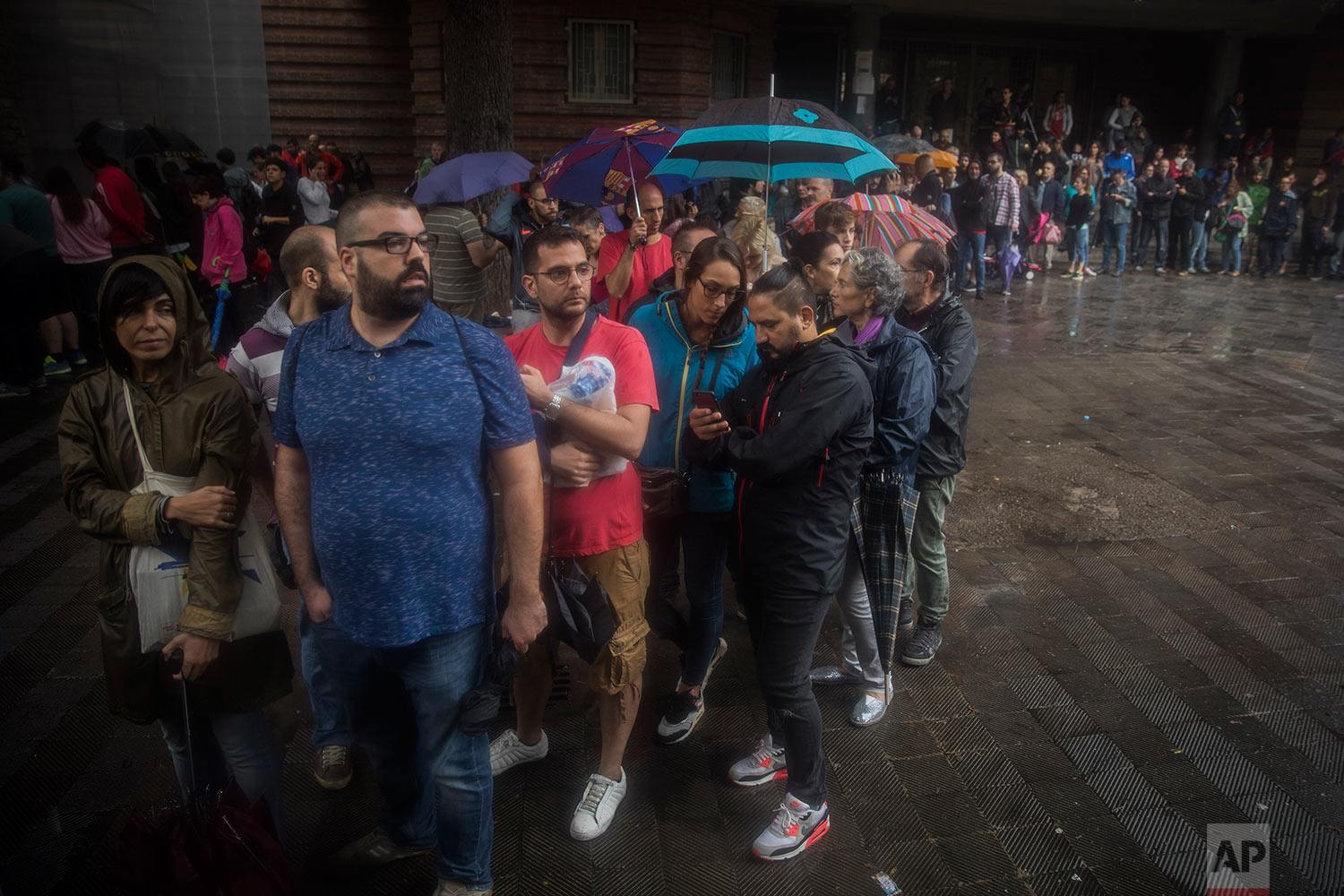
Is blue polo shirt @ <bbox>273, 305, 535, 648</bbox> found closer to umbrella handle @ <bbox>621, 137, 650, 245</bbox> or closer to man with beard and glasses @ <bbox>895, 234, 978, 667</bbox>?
man with beard and glasses @ <bbox>895, 234, 978, 667</bbox>

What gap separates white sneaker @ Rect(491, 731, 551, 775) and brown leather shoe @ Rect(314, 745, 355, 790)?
53 centimetres

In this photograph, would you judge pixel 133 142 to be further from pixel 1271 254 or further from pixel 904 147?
pixel 1271 254

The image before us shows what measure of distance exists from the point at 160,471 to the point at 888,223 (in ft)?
14.9

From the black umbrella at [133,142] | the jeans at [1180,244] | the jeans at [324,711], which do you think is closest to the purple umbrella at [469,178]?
the jeans at [324,711]

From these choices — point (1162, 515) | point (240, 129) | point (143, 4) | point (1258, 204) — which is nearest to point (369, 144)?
point (240, 129)

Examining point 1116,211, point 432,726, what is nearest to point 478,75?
point 432,726

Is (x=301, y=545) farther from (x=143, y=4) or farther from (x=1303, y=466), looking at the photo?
(x=143, y=4)

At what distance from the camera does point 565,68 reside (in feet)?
49.8

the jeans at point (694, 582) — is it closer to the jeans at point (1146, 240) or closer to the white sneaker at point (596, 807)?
the white sneaker at point (596, 807)

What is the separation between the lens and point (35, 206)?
27.2 feet

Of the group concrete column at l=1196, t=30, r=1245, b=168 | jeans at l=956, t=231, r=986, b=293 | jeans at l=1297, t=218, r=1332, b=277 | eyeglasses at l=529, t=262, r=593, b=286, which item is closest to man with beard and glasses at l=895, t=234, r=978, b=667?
eyeglasses at l=529, t=262, r=593, b=286

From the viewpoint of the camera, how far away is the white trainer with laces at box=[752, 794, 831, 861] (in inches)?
117

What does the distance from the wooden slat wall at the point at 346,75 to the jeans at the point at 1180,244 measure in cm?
1379

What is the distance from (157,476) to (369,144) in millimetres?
16467
